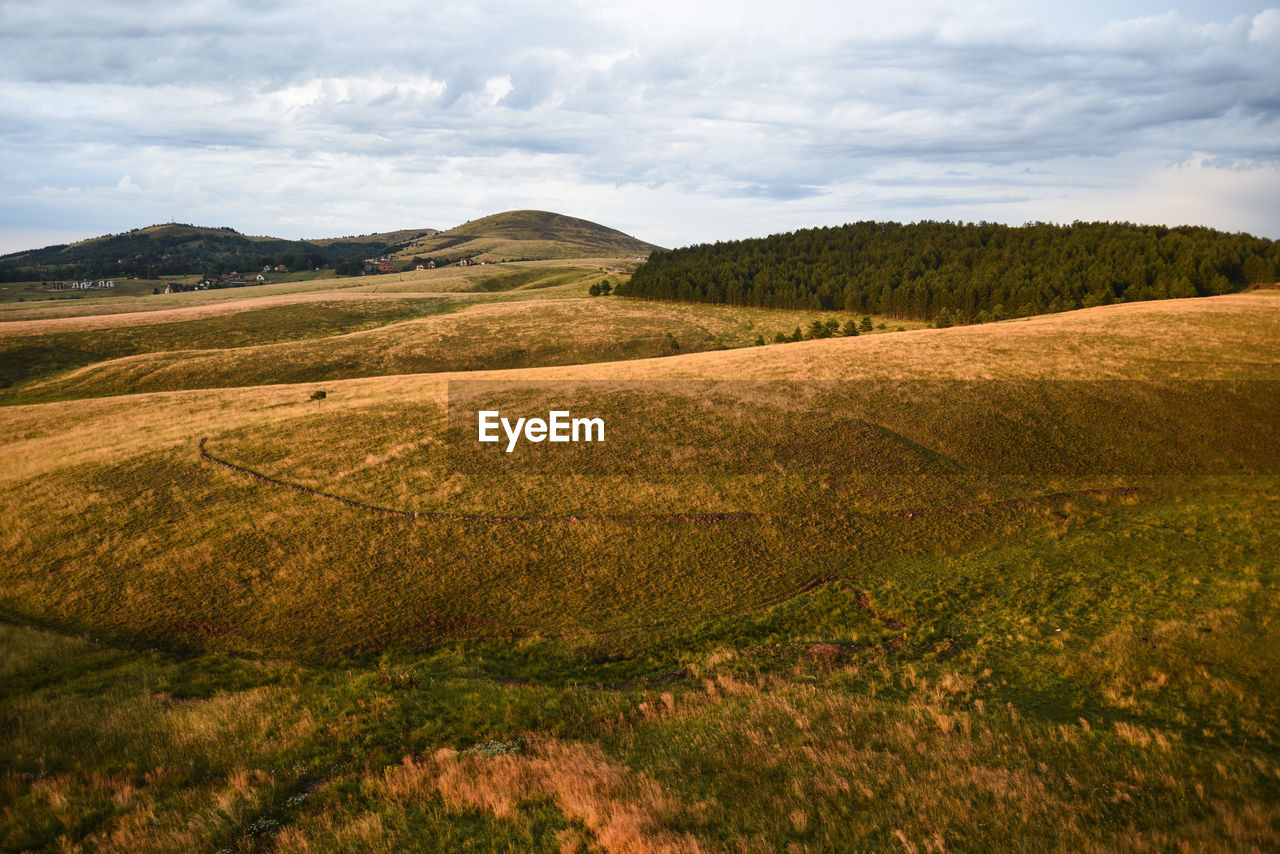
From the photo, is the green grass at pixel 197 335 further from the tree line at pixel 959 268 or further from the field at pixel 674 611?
the tree line at pixel 959 268

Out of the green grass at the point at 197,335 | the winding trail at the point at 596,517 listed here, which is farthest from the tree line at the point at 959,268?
the winding trail at the point at 596,517

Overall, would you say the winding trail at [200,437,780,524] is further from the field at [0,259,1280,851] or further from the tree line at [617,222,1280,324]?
the tree line at [617,222,1280,324]

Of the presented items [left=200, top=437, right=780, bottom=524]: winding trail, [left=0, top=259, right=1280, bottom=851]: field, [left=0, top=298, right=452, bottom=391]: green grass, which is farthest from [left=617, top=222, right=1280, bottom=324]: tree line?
[left=200, top=437, right=780, bottom=524]: winding trail

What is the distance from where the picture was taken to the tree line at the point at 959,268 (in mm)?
95500

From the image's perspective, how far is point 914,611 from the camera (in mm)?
22188

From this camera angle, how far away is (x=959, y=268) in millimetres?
126250

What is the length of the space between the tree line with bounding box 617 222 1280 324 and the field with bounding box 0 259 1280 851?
5110 cm

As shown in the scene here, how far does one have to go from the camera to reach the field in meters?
11.6

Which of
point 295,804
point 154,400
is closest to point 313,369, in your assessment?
point 154,400

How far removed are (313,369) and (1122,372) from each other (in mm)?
87667

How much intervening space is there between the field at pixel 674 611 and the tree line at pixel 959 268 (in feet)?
168

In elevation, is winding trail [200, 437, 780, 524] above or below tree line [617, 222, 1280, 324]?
below

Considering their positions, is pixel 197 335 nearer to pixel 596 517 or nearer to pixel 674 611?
pixel 596 517

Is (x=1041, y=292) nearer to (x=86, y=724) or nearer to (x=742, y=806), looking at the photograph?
Answer: (x=742, y=806)
